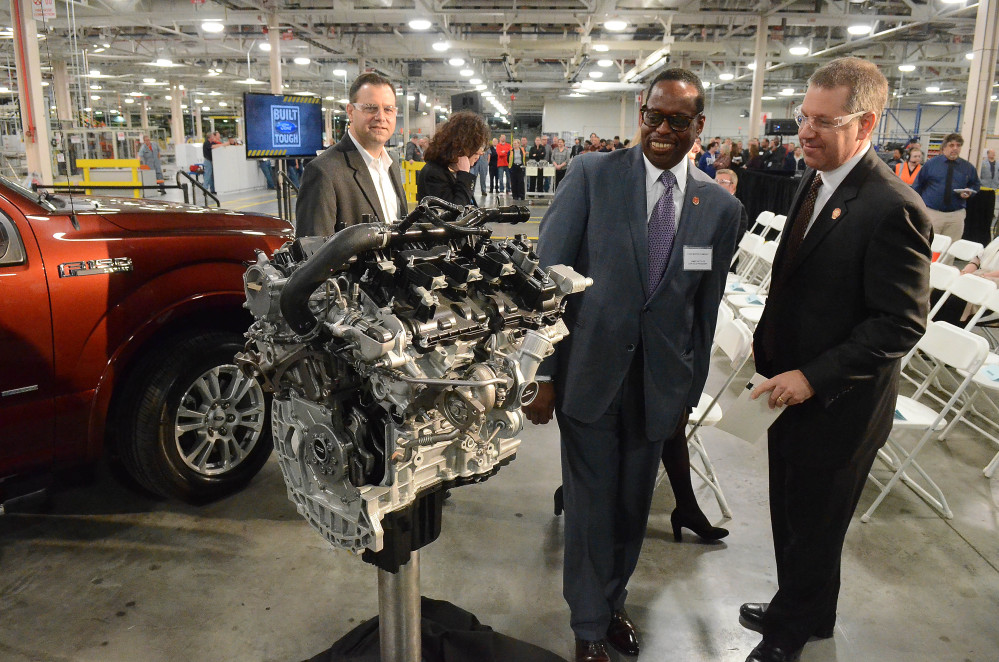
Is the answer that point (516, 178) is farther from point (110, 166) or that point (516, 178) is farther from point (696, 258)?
point (696, 258)

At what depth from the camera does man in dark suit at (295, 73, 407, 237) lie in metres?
2.68

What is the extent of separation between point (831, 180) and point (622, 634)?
164 cm

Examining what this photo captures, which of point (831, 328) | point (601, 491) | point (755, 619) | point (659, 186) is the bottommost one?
point (755, 619)

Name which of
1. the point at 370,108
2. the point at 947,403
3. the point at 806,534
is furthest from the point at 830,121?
the point at 947,403

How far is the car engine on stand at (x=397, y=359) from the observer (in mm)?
1438

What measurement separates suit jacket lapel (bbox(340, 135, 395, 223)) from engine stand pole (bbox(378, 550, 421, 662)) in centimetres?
151

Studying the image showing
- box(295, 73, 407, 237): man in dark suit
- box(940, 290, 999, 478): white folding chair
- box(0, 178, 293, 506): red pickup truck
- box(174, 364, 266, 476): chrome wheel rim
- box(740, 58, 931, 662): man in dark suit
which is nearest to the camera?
box(740, 58, 931, 662): man in dark suit

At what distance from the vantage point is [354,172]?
280cm

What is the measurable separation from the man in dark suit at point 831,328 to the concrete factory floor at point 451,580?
1.19ft

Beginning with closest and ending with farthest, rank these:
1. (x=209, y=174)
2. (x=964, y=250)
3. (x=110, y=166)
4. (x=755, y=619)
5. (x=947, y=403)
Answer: (x=755, y=619), (x=947, y=403), (x=964, y=250), (x=110, y=166), (x=209, y=174)

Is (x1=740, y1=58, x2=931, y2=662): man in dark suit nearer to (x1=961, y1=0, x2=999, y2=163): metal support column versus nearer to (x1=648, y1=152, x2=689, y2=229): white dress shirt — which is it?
(x1=648, y1=152, x2=689, y2=229): white dress shirt

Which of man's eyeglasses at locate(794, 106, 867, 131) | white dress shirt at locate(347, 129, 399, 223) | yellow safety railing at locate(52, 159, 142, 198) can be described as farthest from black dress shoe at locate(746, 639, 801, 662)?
yellow safety railing at locate(52, 159, 142, 198)

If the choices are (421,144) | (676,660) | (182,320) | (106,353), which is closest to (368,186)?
(182,320)

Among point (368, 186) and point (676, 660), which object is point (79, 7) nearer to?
point (368, 186)
